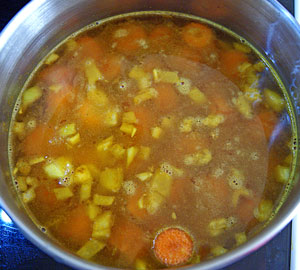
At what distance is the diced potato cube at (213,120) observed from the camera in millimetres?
1573

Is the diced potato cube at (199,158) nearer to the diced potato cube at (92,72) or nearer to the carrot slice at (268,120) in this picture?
the carrot slice at (268,120)

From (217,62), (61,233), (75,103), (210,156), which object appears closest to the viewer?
(61,233)

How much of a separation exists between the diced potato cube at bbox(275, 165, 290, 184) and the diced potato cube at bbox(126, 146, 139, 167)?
1.82 feet

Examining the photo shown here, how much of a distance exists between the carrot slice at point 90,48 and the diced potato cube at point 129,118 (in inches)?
12.4

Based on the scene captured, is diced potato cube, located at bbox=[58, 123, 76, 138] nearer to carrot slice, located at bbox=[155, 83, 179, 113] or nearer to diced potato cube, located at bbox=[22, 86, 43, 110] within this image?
diced potato cube, located at bbox=[22, 86, 43, 110]

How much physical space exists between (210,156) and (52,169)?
0.61 meters

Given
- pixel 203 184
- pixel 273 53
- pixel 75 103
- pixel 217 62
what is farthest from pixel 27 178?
pixel 273 53

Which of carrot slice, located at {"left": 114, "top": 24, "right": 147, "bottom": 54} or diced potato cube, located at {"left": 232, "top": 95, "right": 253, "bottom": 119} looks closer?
diced potato cube, located at {"left": 232, "top": 95, "right": 253, "bottom": 119}

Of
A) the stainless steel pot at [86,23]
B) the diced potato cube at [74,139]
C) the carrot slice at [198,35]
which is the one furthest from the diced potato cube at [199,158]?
the carrot slice at [198,35]

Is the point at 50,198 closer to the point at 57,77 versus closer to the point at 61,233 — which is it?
the point at 61,233

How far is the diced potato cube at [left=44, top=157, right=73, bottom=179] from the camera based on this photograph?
1488 millimetres

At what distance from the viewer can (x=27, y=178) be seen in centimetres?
150

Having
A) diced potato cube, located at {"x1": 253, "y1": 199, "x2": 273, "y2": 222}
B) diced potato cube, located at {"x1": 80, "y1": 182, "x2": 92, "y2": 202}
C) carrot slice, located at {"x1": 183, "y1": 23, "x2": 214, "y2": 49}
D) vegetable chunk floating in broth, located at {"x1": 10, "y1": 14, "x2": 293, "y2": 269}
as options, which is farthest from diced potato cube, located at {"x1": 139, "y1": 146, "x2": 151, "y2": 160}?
carrot slice, located at {"x1": 183, "y1": 23, "x2": 214, "y2": 49}

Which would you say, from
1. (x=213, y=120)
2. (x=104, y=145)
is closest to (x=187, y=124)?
(x=213, y=120)
